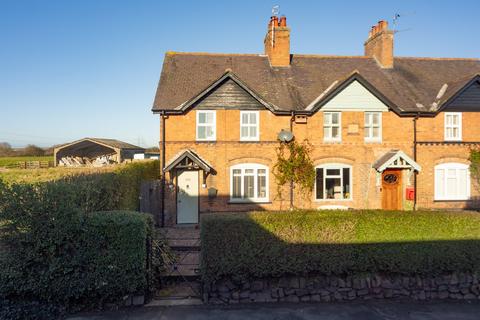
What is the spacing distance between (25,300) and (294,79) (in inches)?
563

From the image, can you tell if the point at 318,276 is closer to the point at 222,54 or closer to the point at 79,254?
the point at 79,254

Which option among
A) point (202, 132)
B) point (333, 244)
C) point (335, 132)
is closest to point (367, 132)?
point (335, 132)

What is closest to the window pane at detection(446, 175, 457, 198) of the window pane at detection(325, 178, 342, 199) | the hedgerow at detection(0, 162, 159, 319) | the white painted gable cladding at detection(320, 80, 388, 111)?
the white painted gable cladding at detection(320, 80, 388, 111)

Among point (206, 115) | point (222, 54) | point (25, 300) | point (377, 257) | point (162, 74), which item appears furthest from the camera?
point (222, 54)

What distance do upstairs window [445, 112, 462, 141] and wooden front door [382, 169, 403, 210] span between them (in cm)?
313

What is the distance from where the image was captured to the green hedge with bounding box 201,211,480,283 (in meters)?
7.19

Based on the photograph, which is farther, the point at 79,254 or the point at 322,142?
the point at 322,142

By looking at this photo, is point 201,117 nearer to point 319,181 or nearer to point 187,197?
point 187,197

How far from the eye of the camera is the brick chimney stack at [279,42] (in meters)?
17.0

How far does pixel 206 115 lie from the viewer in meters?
14.4

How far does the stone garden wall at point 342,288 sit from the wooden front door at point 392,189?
306 inches

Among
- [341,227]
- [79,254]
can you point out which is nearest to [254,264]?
[341,227]

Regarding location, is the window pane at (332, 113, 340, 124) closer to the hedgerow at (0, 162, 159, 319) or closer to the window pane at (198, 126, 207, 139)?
the window pane at (198, 126, 207, 139)

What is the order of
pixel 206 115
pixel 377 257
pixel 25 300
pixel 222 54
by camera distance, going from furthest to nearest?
1. pixel 222 54
2. pixel 206 115
3. pixel 377 257
4. pixel 25 300
